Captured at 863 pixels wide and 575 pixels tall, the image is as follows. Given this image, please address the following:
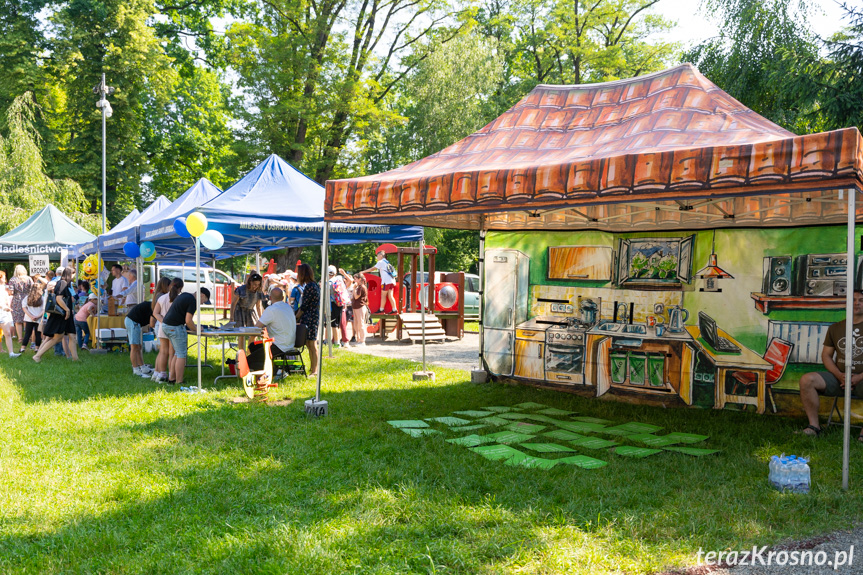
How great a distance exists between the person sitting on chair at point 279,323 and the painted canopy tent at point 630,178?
2.41 meters

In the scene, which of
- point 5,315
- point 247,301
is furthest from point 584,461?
point 5,315

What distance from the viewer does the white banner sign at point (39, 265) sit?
54.2 feet

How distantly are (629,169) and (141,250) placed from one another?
30.2 ft

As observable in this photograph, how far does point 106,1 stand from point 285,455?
2568cm

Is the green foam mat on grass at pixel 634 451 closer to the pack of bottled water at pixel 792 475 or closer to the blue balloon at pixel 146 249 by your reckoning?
the pack of bottled water at pixel 792 475

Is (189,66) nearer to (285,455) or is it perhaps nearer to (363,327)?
(363,327)

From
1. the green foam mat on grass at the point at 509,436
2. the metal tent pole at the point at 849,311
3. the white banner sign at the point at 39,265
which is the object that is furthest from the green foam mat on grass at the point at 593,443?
the white banner sign at the point at 39,265

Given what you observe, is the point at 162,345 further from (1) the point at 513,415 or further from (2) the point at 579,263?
(2) the point at 579,263

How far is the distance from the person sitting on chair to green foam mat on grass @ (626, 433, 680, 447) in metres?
4.96

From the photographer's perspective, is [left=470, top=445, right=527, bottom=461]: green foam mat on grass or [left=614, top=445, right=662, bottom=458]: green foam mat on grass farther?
[left=614, top=445, right=662, bottom=458]: green foam mat on grass

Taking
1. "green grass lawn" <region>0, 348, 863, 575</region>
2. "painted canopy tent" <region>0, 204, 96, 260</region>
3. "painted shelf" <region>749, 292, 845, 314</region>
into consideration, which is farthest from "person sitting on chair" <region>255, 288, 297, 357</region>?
"painted canopy tent" <region>0, 204, 96, 260</region>

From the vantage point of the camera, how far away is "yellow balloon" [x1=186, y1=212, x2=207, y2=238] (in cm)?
830

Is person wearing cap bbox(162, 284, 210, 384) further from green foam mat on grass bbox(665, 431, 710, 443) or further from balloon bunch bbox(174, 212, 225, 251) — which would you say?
green foam mat on grass bbox(665, 431, 710, 443)

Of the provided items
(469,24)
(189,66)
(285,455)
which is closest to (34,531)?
(285,455)
